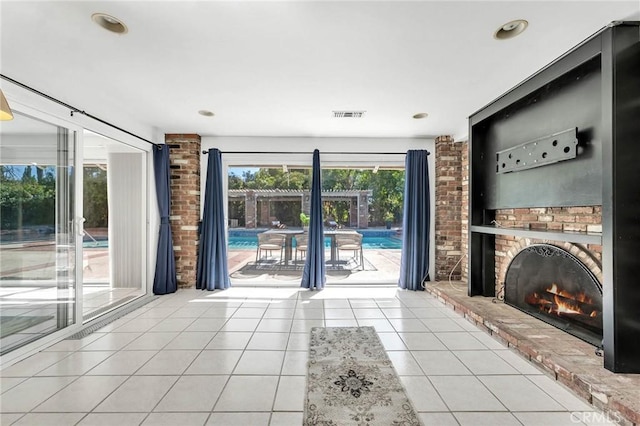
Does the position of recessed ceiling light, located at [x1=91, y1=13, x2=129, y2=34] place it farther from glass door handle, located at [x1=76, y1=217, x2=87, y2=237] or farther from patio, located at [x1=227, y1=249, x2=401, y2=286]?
patio, located at [x1=227, y1=249, x2=401, y2=286]

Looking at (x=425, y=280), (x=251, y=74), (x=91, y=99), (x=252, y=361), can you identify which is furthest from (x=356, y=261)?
(x=91, y=99)

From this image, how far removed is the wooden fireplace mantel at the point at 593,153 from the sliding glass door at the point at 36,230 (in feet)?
14.6

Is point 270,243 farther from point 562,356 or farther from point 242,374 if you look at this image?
point 562,356

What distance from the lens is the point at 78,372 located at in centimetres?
222

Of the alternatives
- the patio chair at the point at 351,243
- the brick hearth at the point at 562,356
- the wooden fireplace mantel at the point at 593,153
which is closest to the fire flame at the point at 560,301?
the brick hearth at the point at 562,356

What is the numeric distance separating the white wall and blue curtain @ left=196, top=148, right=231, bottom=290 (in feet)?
0.68

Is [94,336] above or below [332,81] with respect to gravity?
below

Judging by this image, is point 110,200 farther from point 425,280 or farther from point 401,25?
point 425,280

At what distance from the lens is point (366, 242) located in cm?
512

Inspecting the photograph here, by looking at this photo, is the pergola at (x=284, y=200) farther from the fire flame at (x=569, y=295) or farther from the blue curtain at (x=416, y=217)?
the fire flame at (x=569, y=295)

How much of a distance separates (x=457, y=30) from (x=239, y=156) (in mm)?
3525

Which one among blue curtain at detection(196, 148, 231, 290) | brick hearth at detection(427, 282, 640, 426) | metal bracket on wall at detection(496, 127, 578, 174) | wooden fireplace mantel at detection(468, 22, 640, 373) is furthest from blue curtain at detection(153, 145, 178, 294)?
metal bracket on wall at detection(496, 127, 578, 174)

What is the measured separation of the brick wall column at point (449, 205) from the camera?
4.69m

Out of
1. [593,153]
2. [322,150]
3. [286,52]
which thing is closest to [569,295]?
[593,153]
